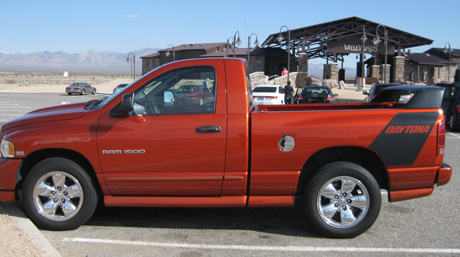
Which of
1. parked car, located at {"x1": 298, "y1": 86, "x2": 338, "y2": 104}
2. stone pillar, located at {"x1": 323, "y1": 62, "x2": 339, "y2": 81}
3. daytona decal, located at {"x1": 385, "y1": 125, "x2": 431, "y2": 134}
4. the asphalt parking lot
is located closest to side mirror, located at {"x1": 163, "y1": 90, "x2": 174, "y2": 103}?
the asphalt parking lot

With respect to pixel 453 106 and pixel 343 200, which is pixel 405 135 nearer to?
pixel 343 200

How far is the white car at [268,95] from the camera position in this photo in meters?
22.9

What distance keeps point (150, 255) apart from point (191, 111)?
→ 150cm

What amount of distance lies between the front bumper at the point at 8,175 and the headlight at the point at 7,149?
5 cm

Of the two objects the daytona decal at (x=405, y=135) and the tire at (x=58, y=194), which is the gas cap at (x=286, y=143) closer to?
the daytona decal at (x=405, y=135)

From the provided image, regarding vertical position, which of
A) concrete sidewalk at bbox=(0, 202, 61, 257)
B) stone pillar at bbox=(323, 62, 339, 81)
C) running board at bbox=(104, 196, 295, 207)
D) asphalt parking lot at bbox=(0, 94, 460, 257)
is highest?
stone pillar at bbox=(323, 62, 339, 81)

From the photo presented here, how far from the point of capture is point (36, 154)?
4.88m

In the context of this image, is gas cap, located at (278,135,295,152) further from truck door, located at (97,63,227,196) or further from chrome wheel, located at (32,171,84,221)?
chrome wheel, located at (32,171,84,221)

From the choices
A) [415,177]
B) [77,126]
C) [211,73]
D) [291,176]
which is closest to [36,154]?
[77,126]

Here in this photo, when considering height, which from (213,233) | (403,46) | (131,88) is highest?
(403,46)

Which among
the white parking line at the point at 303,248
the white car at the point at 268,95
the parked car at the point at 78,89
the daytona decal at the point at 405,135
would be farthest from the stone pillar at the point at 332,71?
the white parking line at the point at 303,248

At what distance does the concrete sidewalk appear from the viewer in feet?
13.2

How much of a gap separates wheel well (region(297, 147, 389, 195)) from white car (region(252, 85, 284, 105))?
58.2ft

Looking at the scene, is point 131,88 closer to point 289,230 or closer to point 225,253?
point 225,253
